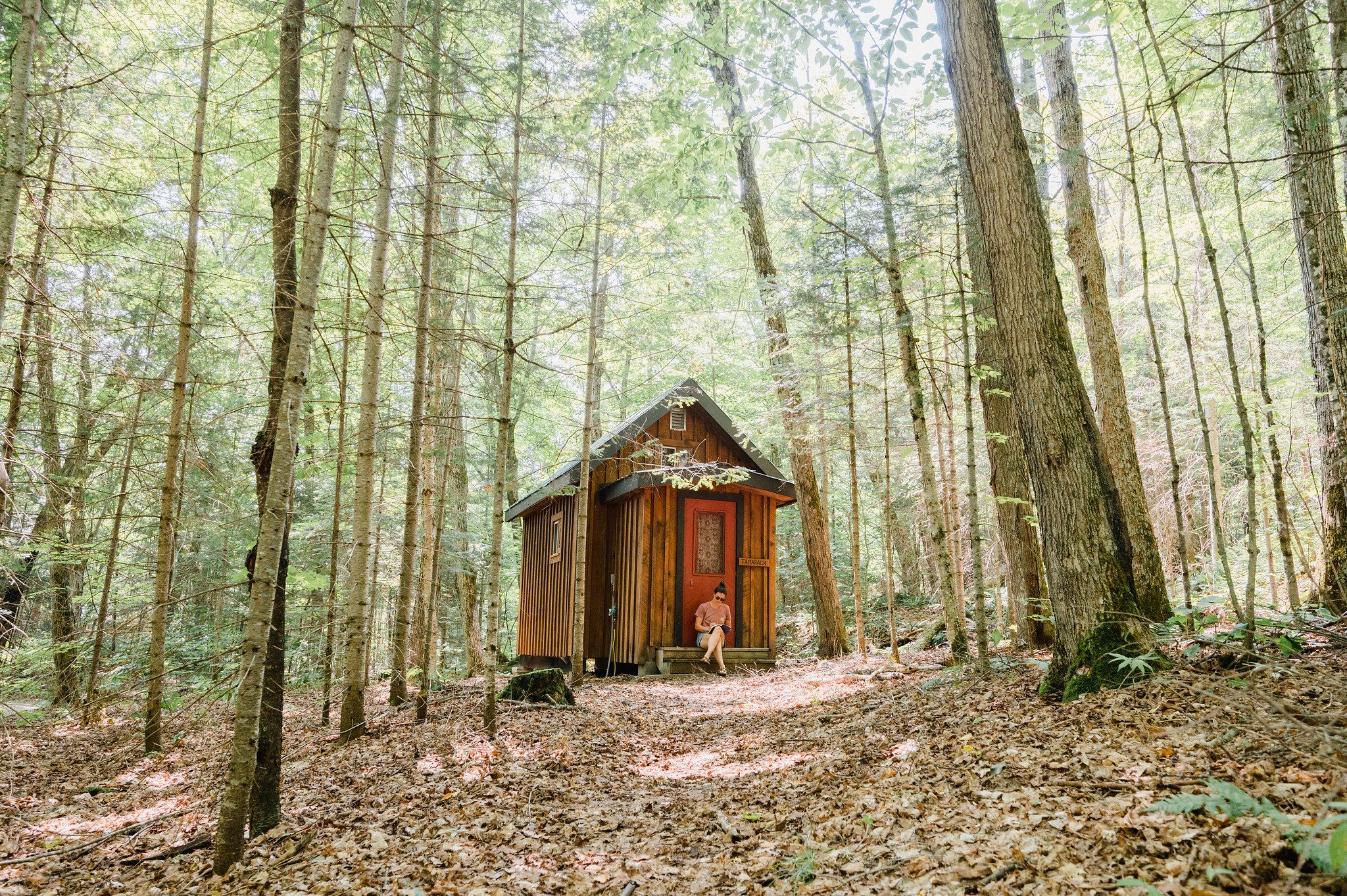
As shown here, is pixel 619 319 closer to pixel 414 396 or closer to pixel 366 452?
pixel 414 396

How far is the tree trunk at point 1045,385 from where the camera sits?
515cm

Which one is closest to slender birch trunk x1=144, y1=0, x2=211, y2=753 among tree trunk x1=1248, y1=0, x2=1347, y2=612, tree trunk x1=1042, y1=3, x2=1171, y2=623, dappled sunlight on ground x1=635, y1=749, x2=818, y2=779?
dappled sunlight on ground x1=635, y1=749, x2=818, y2=779

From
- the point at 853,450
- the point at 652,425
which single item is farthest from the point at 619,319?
the point at 853,450

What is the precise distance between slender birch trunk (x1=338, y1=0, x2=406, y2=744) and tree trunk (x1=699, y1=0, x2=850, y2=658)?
668cm

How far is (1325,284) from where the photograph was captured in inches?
226

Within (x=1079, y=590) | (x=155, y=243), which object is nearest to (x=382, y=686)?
(x=155, y=243)

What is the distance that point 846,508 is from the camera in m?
22.4

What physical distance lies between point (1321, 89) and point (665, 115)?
749 cm

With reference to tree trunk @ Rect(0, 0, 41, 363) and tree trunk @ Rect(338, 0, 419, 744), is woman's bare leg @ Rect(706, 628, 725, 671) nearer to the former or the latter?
tree trunk @ Rect(338, 0, 419, 744)

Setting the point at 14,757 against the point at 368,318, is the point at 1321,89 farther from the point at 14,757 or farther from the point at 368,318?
the point at 14,757

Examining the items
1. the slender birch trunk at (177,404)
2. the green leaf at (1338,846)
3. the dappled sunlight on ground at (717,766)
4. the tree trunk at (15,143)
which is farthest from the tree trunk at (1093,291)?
the tree trunk at (15,143)

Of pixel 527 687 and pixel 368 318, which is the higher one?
pixel 368 318

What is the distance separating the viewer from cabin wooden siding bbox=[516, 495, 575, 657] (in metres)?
13.9

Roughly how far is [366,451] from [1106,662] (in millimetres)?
6137
